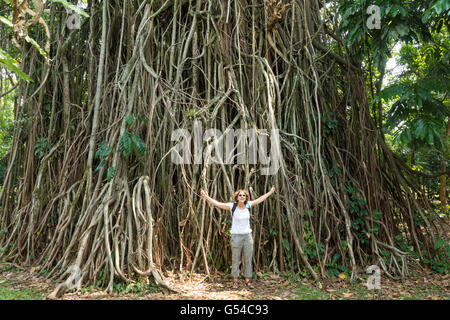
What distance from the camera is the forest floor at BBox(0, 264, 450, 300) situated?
273cm

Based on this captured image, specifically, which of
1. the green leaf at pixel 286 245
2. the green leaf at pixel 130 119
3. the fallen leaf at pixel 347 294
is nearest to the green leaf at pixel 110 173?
the green leaf at pixel 130 119

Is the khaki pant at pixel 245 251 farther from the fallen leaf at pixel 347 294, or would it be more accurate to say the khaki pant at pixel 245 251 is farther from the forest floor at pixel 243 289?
the fallen leaf at pixel 347 294

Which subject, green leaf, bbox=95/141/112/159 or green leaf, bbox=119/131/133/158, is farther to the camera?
green leaf, bbox=95/141/112/159

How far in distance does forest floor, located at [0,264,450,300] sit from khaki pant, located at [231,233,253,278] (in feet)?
0.41

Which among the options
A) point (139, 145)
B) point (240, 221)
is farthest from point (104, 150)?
point (240, 221)

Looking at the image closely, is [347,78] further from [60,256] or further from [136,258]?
[60,256]

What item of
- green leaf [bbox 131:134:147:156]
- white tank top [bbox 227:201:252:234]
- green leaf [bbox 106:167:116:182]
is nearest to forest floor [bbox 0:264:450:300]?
white tank top [bbox 227:201:252:234]

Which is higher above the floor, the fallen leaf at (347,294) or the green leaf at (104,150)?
the green leaf at (104,150)

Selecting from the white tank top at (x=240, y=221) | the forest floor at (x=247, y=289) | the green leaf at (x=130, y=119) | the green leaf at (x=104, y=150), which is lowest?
the forest floor at (x=247, y=289)

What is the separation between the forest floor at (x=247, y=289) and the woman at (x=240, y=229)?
140 mm

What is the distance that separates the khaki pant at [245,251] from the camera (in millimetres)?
3012

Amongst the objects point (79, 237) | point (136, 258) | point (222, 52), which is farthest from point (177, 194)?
point (222, 52)

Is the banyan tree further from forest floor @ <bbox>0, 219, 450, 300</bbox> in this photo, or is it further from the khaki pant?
the khaki pant

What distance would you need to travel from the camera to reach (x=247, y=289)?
2.93 meters
